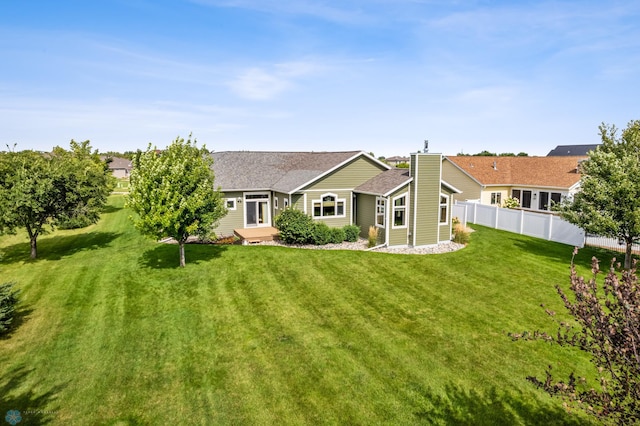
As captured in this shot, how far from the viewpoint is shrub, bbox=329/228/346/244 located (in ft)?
80.0

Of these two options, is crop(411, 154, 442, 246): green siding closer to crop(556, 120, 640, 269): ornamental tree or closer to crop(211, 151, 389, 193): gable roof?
crop(211, 151, 389, 193): gable roof

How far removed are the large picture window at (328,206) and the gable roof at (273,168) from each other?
5.46ft

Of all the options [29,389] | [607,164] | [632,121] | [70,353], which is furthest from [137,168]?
[632,121]

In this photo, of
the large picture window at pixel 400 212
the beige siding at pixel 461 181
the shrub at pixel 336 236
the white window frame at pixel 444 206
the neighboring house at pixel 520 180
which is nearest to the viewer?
the large picture window at pixel 400 212

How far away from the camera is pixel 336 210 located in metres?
26.3

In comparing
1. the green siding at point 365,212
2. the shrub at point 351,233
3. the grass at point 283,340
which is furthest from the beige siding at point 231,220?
the green siding at point 365,212

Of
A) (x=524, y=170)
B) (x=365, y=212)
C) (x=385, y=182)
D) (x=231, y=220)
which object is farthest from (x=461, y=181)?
(x=231, y=220)

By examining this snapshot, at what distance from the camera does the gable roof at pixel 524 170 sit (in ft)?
117

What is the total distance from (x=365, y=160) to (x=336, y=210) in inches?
167

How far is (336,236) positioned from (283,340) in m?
12.5

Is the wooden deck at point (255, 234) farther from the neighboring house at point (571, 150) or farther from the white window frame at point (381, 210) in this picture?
the neighboring house at point (571, 150)

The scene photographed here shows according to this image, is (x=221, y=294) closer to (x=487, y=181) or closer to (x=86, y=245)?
(x=86, y=245)

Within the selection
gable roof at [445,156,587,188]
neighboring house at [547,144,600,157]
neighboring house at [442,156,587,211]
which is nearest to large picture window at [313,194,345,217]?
neighboring house at [442,156,587,211]

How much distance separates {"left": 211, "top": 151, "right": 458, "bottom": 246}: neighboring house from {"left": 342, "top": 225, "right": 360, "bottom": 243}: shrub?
2.69ft
